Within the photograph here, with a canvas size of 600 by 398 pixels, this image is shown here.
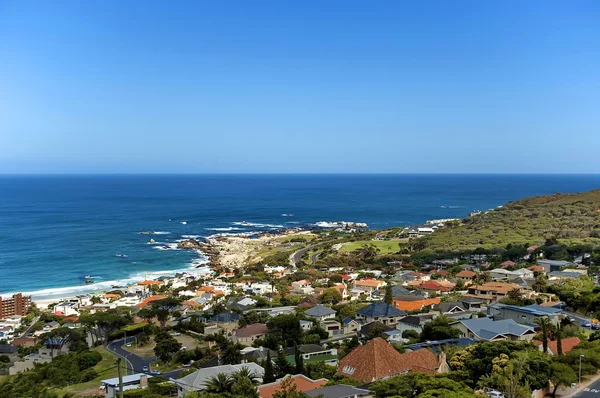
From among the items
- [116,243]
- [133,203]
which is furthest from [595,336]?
[133,203]

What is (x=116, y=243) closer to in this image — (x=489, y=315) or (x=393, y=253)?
(x=393, y=253)

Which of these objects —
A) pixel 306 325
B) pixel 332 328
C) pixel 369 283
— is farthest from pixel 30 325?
pixel 369 283

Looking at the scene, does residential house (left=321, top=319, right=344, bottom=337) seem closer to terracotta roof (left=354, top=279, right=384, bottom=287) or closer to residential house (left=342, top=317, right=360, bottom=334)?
residential house (left=342, top=317, right=360, bottom=334)

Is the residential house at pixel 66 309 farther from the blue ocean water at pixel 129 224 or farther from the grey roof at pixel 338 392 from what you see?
the grey roof at pixel 338 392

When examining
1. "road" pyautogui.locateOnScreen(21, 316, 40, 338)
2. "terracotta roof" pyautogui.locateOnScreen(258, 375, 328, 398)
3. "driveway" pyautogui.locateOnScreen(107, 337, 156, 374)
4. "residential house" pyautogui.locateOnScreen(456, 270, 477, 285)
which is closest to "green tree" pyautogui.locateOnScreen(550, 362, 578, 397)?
"terracotta roof" pyautogui.locateOnScreen(258, 375, 328, 398)

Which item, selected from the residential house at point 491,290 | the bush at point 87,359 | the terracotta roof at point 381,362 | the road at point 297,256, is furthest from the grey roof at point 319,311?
the road at point 297,256

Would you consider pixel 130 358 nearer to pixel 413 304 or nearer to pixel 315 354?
pixel 315 354

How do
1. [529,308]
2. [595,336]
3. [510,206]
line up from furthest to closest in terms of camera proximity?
[510,206] → [529,308] → [595,336]
